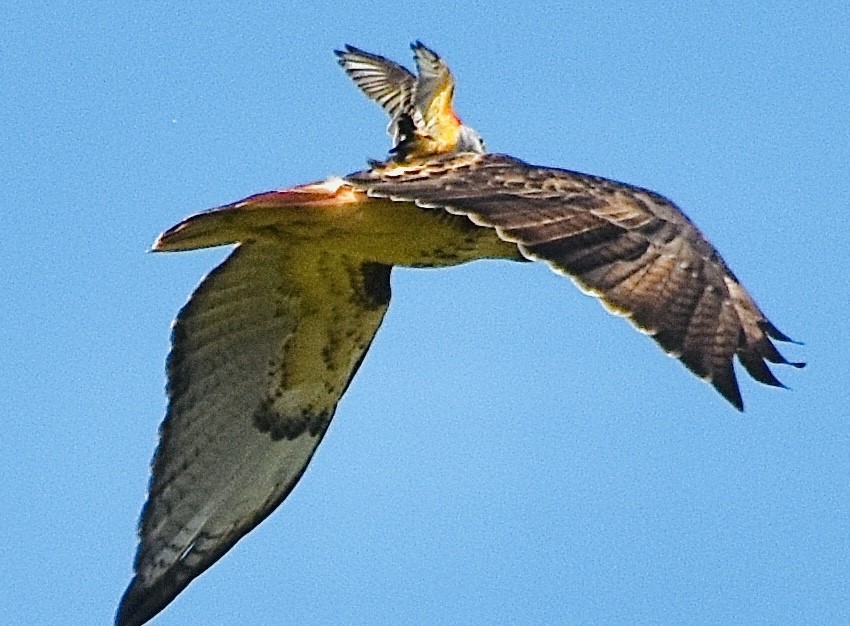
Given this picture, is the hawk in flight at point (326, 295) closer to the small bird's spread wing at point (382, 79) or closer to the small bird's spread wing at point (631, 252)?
the small bird's spread wing at point (631, 252)

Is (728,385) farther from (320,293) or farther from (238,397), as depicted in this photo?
(238,397)

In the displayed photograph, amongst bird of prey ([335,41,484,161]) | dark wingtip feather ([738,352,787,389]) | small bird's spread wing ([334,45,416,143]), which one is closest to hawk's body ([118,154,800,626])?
dark wingtip feather ([738,352,787,389])

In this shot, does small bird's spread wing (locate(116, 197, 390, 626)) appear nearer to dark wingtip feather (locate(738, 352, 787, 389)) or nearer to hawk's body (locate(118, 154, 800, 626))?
hawk's body (locate(118, 154, 800, 626))

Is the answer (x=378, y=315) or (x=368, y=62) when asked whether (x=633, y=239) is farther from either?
(x=368, y=62)

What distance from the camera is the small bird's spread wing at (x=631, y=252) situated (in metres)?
7.51

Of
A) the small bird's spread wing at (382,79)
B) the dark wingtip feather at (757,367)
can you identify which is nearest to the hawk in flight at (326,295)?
the dark wingtip feather at (757,367)

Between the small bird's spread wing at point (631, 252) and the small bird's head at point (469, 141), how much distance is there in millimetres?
1451

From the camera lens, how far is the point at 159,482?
34.3ft

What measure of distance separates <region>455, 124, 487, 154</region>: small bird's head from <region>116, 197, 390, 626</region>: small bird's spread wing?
0.67 m

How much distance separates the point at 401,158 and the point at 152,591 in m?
2.29

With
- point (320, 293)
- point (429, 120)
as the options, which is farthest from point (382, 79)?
point (320, 293)

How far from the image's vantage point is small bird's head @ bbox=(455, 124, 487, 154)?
10188 millimetres

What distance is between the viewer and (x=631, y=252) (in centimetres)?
789

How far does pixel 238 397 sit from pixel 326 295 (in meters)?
0.70
